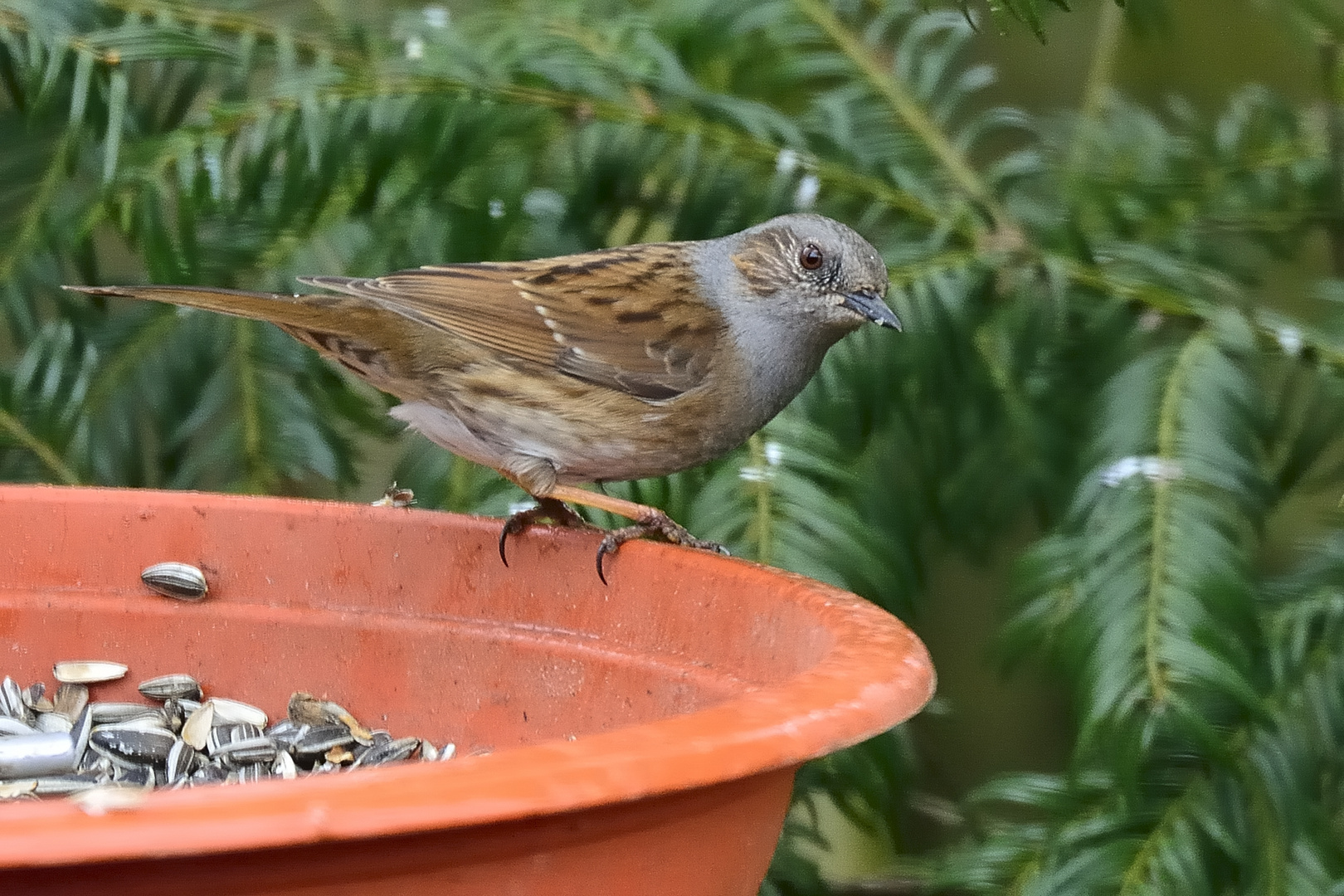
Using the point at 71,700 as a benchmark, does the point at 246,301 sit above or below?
above

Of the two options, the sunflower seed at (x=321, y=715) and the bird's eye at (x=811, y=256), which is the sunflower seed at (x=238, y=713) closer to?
the sunflower seed at (x=321, y=715)

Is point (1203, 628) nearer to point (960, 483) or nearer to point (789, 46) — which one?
point (960, 483)

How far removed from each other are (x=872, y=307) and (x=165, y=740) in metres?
1.25

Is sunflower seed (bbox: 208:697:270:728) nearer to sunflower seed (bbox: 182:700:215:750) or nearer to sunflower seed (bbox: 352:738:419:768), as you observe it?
sunflower seed (bbox: 182:700:215:750)

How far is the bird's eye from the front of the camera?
2438 millimetres

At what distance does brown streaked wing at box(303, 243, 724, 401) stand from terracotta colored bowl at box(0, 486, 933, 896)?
61 centimetres

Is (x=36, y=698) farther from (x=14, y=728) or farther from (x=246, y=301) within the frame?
(x=246, y=301)

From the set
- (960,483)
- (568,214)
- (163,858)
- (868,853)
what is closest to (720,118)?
(568,214)

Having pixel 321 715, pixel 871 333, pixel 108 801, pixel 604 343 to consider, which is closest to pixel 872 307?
pixel 871 333

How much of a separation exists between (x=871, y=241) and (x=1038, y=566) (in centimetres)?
78

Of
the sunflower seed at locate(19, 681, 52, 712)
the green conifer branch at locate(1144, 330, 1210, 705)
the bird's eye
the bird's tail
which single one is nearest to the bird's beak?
the bird's eye

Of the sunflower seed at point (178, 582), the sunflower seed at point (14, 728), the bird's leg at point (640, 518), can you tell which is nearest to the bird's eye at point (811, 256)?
the bird's leg at point (640, 518)

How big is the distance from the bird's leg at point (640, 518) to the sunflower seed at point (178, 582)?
1.62 ft

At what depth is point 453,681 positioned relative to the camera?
1.58m
